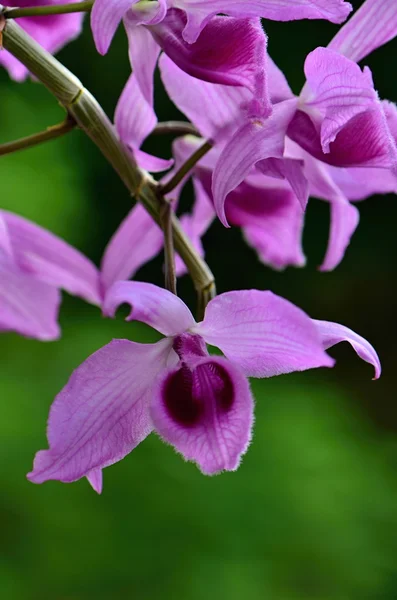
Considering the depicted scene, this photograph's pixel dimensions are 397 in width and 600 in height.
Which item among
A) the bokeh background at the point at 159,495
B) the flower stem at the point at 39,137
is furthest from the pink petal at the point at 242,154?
the bokeh background at the point at 159,495

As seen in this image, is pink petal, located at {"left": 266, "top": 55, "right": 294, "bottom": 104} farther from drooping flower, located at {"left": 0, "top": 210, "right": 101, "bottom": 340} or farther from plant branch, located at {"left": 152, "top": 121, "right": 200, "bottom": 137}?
drooping flower, located at {"left": 0, "top": 210, "right": 101, "bottom": 340}

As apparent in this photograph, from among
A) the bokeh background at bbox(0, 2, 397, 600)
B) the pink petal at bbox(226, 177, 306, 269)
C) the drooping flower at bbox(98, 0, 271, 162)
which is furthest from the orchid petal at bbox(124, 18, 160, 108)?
the bokeh background at bbox(0, 2, 397, 600)

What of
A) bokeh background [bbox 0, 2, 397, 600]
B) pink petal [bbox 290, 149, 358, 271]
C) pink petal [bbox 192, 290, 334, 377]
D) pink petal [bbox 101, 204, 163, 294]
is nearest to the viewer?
pink petal [bbox 192, 290, 334, 377]

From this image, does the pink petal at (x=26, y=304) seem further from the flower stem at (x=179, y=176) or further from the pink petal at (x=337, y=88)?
the pink petal at (x=337, y=88)

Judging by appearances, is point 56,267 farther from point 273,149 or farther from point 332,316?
point 332,316

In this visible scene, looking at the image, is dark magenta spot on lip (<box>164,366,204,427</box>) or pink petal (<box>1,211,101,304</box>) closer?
dark magenta spot on lip (<box>164,366,204,427</box>)

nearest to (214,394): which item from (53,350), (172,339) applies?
(172,339)

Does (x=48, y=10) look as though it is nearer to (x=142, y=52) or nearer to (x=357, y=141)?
(x=142, y=52)
